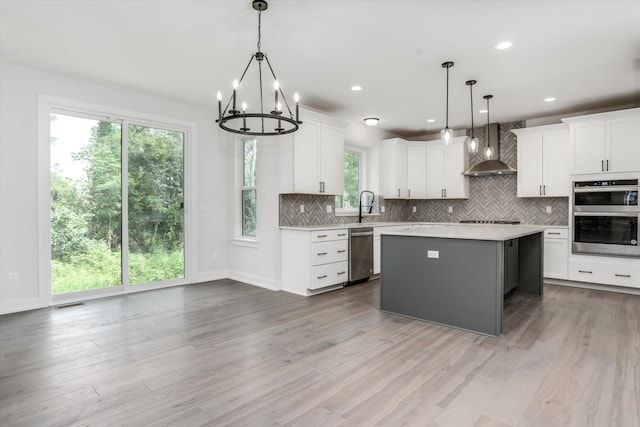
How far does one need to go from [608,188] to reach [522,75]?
7.00ft

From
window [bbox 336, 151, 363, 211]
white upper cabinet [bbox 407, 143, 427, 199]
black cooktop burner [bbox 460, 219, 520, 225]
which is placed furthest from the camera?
white upper cabinet [bbox 407, 143, 427, 199]

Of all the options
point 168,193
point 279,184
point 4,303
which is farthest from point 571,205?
point 4,303

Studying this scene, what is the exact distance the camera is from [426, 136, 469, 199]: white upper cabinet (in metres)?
6.41

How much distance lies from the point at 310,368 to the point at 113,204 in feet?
11.5

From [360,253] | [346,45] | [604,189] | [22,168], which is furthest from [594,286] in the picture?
[22,168]

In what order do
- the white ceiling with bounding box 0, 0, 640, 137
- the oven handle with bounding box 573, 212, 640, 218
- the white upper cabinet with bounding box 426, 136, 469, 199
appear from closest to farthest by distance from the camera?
1. the white ceiling with bounding box 0, 0, 640, 137
2. the oven handle with bounding box 573, 212, 640, 218
3. the white upper cabinet with bounding box 426, 136, 469, 199

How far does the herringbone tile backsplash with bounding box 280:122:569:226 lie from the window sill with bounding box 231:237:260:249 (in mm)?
574

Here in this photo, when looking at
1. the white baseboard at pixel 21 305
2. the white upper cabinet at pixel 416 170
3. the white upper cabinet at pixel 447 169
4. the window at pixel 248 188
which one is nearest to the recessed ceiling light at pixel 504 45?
the white upper cabinet at pixel 447 169

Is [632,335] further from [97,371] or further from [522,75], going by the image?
[97,371]

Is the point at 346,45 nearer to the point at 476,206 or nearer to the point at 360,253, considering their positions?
the point at 360,253

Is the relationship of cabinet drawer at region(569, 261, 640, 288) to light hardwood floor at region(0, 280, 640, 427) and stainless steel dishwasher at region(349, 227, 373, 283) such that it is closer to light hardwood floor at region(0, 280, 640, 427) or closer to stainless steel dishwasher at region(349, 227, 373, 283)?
light hardwood floor at region(0, 280, 640, 427)

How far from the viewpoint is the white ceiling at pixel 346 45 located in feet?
8.57

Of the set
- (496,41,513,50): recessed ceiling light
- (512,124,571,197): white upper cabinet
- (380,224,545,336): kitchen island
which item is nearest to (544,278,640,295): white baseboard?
(512,124,571,197): white upper cabinet

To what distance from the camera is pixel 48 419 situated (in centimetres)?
186
